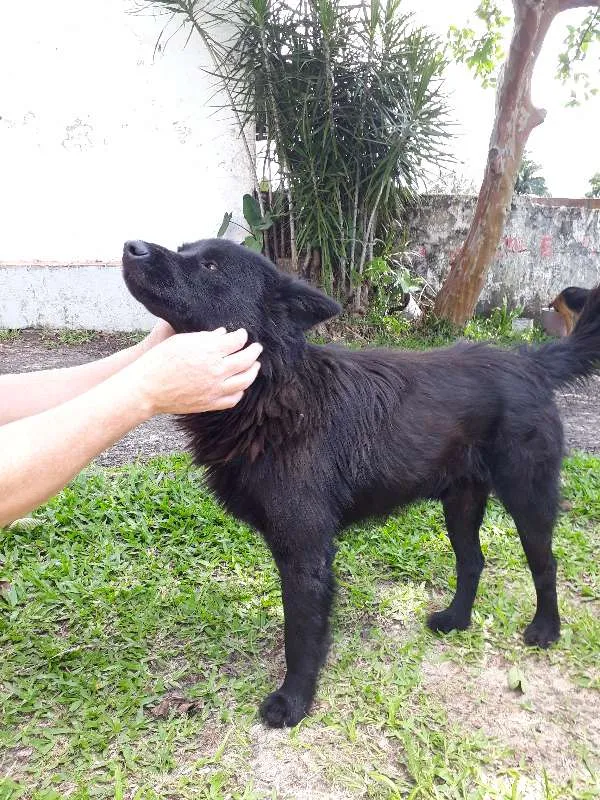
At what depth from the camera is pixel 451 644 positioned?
2725 mm

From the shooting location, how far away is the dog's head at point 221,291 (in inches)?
78.1

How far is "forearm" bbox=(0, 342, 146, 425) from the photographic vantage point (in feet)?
7.93

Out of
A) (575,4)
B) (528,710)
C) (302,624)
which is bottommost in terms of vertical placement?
(528,710)

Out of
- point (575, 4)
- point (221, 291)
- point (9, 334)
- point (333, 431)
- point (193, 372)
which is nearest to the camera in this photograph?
point (193, 372)

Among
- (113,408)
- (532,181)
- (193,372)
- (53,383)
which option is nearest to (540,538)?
(193,372)

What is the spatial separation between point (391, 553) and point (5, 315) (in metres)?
6.42

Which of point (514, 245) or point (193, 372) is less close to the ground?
point (193, 372)

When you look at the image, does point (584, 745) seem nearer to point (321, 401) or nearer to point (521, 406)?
point (521, 406)

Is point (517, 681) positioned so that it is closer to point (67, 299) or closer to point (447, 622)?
point (447, 622)

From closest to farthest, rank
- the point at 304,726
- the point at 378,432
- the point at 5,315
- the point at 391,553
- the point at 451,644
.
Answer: the point at 304,726 → the point at 378,432 → the point at 451,644 → the point at 391,553 → the point at 5,315

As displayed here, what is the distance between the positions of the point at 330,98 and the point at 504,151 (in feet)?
6.55

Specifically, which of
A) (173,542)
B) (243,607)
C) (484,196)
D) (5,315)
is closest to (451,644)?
(243,607)

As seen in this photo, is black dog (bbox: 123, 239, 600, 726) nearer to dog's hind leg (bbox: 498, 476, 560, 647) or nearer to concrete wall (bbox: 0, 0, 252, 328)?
dog's hind leg (bbox: 498, 476, 560, 647)

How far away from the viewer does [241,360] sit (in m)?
2.02
